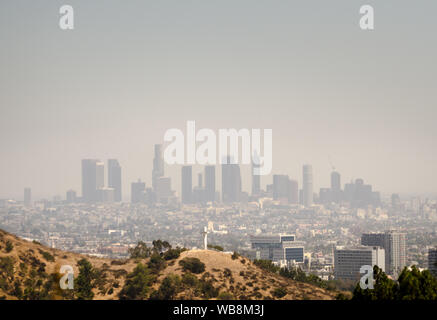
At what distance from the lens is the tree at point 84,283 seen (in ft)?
162

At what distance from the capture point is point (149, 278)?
5306cm

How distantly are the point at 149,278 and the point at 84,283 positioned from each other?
5.61 meters

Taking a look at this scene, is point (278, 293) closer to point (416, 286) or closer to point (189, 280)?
point (189, 280)

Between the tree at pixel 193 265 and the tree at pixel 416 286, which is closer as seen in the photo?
the tree at pixel 416 286

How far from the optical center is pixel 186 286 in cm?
5238

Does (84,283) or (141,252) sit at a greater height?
(141,252)

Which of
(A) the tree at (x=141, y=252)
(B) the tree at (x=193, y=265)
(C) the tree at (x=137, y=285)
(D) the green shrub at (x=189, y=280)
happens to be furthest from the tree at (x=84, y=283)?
(A) the tree at (x=141, y=252)

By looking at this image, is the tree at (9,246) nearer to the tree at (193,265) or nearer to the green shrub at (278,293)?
the tree at (193,265)

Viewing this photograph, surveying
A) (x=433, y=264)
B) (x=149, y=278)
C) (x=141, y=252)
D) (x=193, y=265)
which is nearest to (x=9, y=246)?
(x=149, y=278)

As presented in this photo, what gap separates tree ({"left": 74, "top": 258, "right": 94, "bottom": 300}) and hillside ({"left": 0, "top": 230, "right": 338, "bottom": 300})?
0.61 metres

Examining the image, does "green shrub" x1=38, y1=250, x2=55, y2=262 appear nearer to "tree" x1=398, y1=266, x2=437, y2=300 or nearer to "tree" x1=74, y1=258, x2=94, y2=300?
"tree" x1=74, y1=258, x2=94, y2=300

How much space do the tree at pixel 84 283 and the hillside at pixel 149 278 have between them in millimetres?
613
